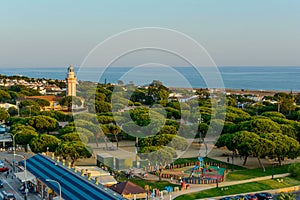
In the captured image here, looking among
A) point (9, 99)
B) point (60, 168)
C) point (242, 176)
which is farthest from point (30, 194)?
point (9, 99)

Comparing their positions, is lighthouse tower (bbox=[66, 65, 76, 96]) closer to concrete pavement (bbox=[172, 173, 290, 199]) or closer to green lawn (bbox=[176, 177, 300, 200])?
concrete pavement (bbox=[172, 173, 290, 199])

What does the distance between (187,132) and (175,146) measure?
475 inches

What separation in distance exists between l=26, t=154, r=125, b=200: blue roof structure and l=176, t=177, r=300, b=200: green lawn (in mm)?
7669

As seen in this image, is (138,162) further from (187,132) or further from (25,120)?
(25,120)

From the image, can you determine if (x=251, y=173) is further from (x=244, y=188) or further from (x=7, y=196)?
(x=7, y=196)

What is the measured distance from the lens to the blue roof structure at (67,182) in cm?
2422

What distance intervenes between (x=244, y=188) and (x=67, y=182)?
564 inches

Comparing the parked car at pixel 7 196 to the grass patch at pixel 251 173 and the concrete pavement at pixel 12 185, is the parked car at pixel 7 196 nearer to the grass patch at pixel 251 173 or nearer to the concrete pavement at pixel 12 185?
the concrete pavement at pixel 12 185

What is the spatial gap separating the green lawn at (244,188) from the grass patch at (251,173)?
1.70m

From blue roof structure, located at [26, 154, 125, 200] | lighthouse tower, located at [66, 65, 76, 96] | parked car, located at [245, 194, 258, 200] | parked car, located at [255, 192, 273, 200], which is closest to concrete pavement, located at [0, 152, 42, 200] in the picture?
blue roof structure, located at [26, 154, 125, 200]

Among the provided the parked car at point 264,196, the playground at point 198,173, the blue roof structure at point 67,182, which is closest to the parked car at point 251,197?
the parked car at point 264,196

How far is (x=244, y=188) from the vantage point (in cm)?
3319

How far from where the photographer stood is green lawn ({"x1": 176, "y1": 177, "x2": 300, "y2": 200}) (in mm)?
31330

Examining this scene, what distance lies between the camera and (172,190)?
32562mm
